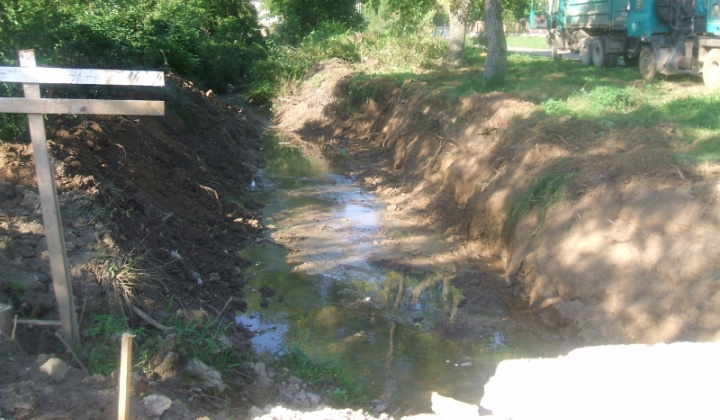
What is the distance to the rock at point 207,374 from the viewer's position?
5.39m

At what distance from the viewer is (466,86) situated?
1584cm

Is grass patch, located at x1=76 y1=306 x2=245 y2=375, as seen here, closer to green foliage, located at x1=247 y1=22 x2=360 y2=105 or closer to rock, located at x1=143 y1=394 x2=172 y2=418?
rock, located at x1=143 y1=394 x2=172 y2=418

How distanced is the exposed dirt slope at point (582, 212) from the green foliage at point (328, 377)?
2736mm

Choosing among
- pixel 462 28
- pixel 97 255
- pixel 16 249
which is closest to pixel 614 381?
pixel 97 255

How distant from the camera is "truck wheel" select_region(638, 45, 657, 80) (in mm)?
18630

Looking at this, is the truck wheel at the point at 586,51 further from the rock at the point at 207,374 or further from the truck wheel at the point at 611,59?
the rock at the point at 207,374

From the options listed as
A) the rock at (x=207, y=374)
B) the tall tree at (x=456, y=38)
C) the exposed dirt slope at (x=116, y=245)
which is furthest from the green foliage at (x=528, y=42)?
the rock at (x=207, y=374)

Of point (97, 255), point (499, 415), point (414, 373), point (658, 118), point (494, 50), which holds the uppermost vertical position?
point (494, 50)

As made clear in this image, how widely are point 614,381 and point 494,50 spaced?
13.9 meters

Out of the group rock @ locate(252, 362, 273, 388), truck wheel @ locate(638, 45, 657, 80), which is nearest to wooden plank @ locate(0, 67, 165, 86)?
rock @ locate(252, 362, 273, 388)

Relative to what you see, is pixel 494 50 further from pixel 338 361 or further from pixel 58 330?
pixel 58 330

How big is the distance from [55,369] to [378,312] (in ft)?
14.1

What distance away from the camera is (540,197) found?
9.21 metres

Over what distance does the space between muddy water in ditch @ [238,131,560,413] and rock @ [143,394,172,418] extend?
2380mm
